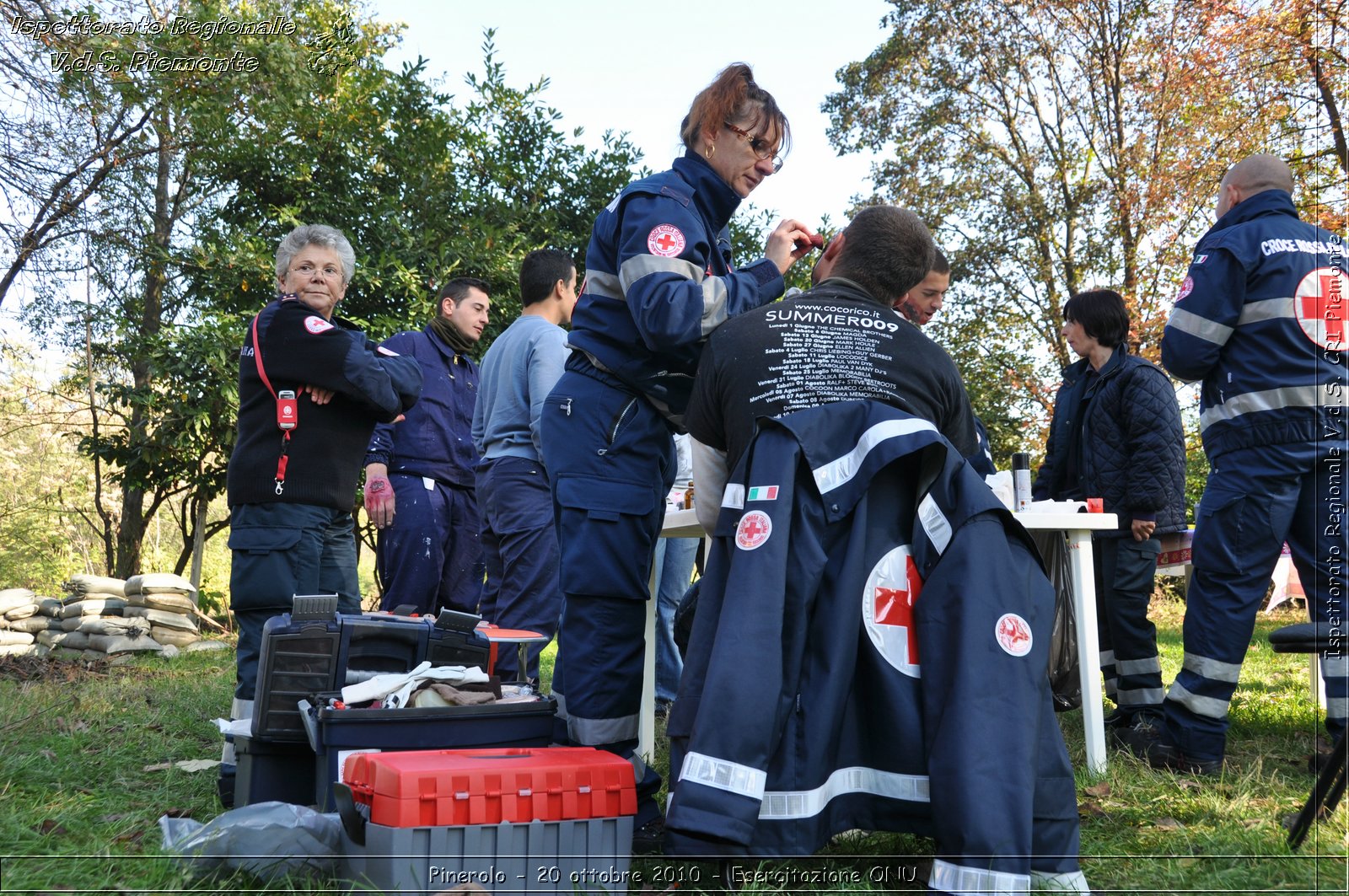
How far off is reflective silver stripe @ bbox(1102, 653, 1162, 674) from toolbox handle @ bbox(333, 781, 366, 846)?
356cm

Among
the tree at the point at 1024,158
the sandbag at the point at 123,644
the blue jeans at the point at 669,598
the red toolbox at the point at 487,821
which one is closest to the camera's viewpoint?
the red toolbox at the point at 487,821

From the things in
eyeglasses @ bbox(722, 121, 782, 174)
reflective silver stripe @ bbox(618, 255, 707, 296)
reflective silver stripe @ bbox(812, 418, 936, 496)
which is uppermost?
eyeglasses @ bbox(722, 121, 782, 174)

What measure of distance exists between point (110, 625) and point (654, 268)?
7.34 m

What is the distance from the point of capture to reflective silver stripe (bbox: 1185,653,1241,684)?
3.39 m

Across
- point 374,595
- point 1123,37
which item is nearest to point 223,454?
point 374,595

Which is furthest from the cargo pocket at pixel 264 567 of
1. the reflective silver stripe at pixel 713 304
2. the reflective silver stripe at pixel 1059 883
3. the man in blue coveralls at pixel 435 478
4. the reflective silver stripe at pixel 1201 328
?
the reflective silver stripe at pixel 1201 328

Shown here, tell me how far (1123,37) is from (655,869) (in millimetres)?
16548

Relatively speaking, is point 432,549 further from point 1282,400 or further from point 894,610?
point 1282,400

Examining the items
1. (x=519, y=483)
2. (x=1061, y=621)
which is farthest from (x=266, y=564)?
(x=1061, y=621)

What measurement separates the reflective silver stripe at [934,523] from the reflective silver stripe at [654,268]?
816mm

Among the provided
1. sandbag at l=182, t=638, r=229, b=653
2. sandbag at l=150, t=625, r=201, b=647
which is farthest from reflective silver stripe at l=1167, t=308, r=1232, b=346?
sandbag at l=150, t=625, r=201, b=647

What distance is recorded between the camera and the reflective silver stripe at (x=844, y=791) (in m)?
2.04

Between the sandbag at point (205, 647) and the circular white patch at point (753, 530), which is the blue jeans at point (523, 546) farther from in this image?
the sandbag at point (205, 647)

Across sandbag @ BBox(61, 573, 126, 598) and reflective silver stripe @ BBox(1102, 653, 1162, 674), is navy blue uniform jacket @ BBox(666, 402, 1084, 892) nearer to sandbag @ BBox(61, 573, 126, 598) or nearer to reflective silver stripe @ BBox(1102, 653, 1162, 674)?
reflective silver stripe @ BBox(1102, 653, 1162, 674)
